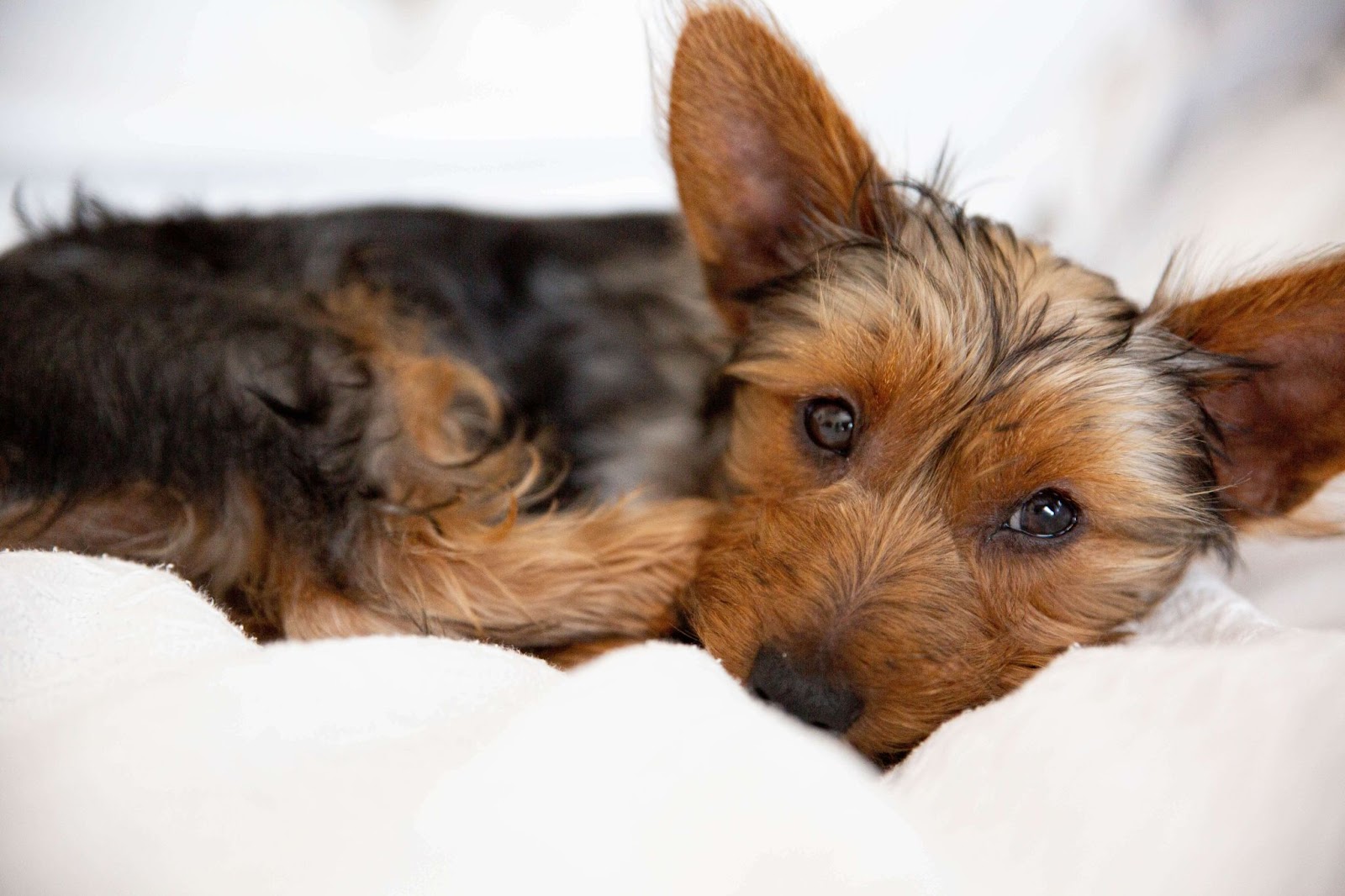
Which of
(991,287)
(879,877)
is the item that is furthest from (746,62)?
(879,877)

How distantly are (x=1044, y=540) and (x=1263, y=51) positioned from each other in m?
2.13

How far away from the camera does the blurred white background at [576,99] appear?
2.83m

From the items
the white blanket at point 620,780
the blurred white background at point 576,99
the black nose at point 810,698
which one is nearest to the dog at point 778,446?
the black nose at point 810,698

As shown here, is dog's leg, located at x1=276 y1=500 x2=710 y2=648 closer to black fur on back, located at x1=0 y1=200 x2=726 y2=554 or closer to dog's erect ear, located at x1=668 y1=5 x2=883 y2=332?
black fur on back, located at x1=0 y1=200 x2=726 y2=554

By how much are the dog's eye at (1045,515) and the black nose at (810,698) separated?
44 cm

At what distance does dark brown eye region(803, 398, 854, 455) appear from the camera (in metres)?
1.65

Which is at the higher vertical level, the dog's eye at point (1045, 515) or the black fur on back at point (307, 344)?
the dog's eye at point (1045, 515)

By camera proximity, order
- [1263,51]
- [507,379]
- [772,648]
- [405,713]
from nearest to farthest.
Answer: [405,713] < [772,648] < [507,379] < [1263,51]

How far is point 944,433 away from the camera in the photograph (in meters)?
1.53

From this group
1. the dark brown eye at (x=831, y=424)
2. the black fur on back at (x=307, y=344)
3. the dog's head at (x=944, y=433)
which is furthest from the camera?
the dark brown eye at (x=831, y=424)

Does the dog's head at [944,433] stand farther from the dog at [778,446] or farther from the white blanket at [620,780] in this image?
the white blanket at [620,780]

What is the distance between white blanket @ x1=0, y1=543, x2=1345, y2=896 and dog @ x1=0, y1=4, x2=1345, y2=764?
0.23 metres

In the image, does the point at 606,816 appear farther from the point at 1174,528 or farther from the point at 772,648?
the point at 1174,528

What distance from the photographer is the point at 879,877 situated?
975 mm
